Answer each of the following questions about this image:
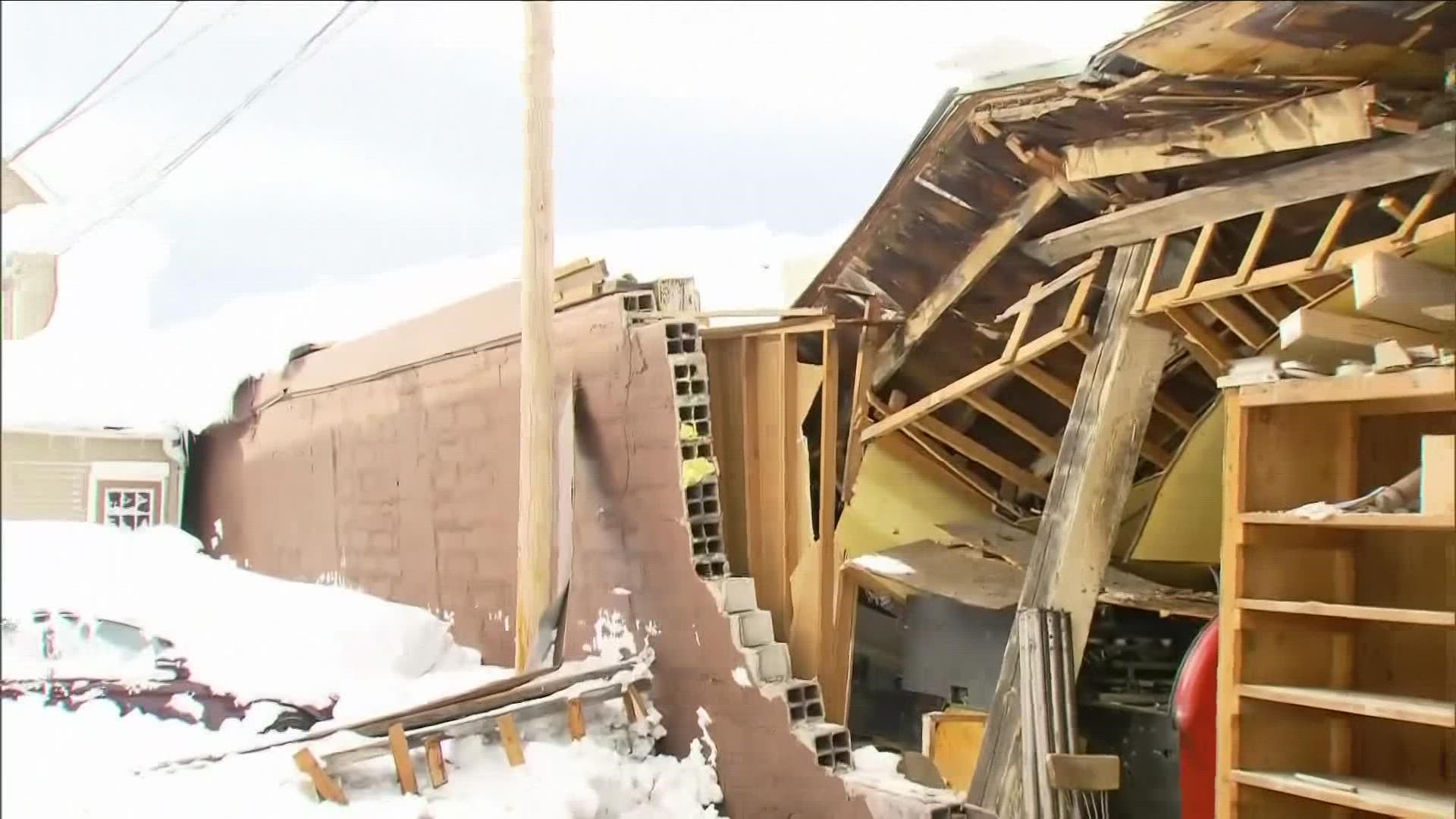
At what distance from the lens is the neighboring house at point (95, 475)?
198 centimetres

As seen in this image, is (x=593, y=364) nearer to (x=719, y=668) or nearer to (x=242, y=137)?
(x=719, y=668)

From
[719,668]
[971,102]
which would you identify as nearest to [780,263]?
[971,102]

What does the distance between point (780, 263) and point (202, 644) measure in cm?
231

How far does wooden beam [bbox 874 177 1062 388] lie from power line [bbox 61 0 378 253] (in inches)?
80.4

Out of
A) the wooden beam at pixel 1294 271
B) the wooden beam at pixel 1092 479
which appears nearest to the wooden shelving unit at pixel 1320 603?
the wooden beam at pixel 1294 271

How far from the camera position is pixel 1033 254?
363 cm

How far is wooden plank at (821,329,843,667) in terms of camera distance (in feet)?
12.3

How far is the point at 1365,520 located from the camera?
2328mm

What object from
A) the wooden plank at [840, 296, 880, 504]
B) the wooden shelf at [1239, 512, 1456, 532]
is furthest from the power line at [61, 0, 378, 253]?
the wooden shelf at [1239, 512, 1456, 532]

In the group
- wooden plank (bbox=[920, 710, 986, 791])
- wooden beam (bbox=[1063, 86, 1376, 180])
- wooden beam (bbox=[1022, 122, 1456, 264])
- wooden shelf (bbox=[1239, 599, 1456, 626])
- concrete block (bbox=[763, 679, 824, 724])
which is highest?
wooden beam (bbox=[1063, 86, 1376, 180])

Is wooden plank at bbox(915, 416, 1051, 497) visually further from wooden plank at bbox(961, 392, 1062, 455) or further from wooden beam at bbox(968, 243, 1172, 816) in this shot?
wooden beam at bbox(968, 243, 1172, 816)

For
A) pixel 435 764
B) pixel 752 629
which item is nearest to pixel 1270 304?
pixel 752 629

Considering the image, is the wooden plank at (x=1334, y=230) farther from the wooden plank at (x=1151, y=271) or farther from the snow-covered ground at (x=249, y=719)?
the snow-covered ground at (x=249, y=719)

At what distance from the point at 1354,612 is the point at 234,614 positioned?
122 inches
